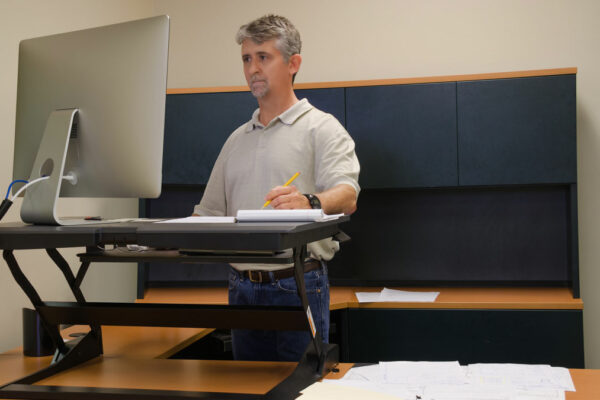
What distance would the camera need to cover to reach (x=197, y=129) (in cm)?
286

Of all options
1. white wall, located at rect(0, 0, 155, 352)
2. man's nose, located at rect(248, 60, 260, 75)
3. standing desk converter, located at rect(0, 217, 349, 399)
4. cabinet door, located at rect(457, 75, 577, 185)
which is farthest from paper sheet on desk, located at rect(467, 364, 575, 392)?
white wall, located at rect(0, 0, 155, 352)

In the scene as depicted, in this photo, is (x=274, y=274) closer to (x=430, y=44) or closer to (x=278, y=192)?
(x=278, y=192)

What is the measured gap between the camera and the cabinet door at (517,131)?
259 centimetres

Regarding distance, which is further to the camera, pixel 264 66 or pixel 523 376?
pixel 264 66

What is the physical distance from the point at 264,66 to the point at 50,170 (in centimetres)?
75

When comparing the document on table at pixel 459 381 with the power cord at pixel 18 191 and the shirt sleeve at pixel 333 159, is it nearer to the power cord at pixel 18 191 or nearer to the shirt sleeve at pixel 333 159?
the shirt sleeve at pixel 333 159

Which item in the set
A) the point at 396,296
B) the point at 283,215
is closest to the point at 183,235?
the point at 283,215

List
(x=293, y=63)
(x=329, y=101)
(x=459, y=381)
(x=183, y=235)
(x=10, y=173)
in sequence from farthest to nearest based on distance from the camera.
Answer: (x=329, y=101) < (x=10, y=173) < (x=293, y=63) < (x=459, y=381) < (x=183, y=235)

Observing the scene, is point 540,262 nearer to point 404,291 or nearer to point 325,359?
point 404,291

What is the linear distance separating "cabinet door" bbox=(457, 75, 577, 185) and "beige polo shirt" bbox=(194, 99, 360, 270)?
3.67ft

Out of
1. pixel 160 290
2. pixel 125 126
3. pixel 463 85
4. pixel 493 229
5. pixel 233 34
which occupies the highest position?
pixel 233 34

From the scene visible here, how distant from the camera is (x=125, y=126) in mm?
1287

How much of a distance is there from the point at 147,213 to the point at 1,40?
1254 millimetres

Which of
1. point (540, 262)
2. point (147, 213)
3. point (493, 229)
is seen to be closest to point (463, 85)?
point (493, 229)
